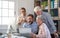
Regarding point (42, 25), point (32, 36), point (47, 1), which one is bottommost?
point (32, 36)

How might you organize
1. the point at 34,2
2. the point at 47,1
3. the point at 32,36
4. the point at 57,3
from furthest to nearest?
the point at 34,2 → the point at 47,1 → the point at 57,3 → the point at 32,36

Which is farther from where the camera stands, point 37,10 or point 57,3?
point 57,3

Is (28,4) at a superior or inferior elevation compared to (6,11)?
superior

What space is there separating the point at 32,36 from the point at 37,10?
968 millimetres

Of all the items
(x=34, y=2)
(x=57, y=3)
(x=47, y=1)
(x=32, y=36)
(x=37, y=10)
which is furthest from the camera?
(x=34, y=2)

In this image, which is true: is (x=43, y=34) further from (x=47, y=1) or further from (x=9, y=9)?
(x=9, y=9)

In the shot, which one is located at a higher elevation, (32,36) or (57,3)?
(57,3)

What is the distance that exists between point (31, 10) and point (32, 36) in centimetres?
260

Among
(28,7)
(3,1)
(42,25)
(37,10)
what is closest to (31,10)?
(28,7)

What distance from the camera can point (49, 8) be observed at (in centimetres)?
488

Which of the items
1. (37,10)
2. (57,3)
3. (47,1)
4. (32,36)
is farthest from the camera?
(47,1)

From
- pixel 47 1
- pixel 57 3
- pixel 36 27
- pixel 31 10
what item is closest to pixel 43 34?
pixel 36 27

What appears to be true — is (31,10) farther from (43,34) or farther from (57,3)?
(43,34)

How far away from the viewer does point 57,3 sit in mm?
4594
